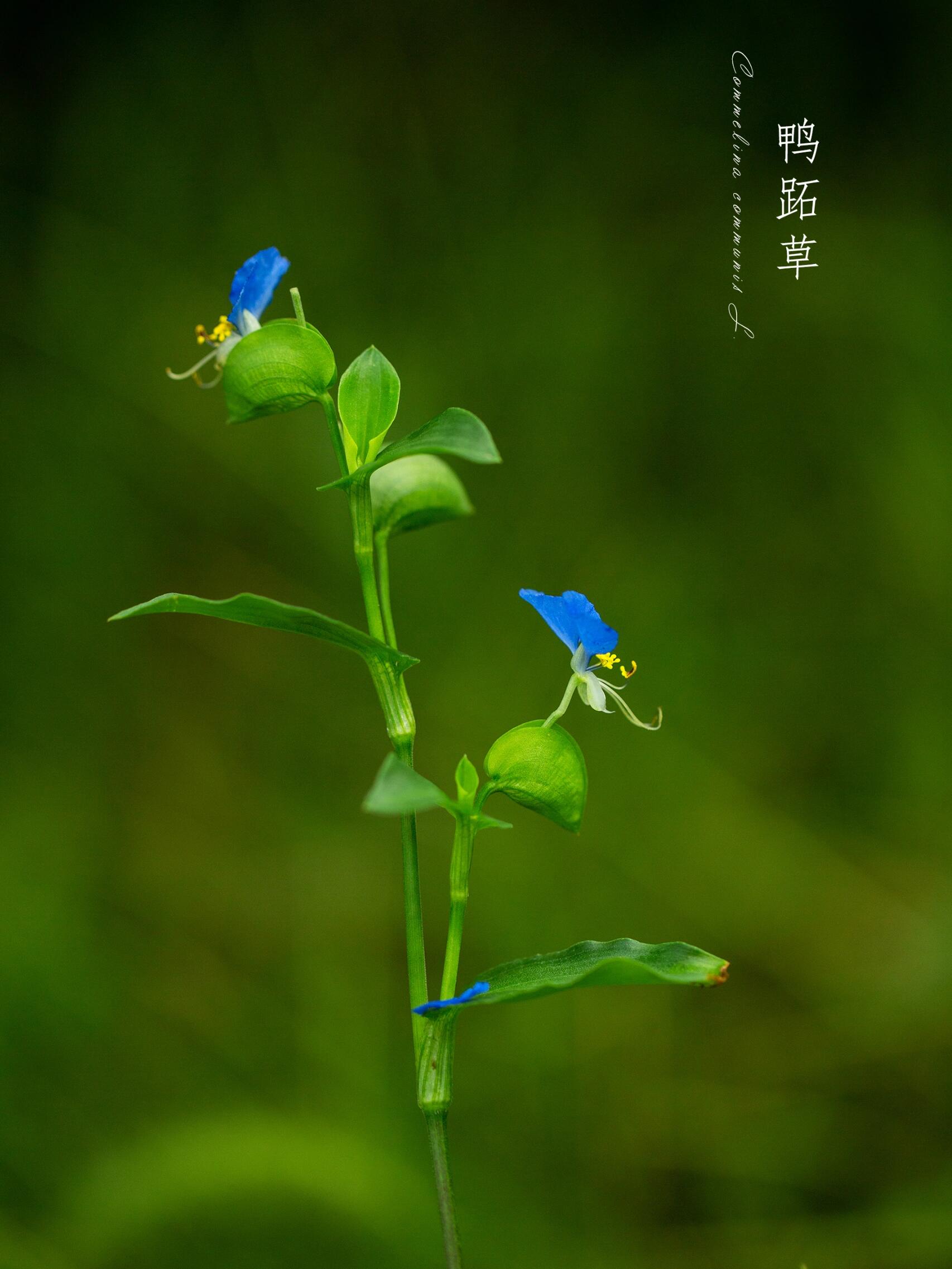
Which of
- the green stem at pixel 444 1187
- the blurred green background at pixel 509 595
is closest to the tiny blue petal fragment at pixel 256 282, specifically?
the green stem at pixel 444 1187

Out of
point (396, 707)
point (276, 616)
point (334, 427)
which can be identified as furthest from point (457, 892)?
point (334, 427)

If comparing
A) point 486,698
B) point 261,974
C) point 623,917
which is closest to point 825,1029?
point 623,917

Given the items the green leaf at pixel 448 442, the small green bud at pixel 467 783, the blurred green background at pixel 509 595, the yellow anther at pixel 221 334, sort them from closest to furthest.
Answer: the green leaf at pixel 448 442 < the small green bud at pixel 467 783 < the yellow anther at pixel 221 334 < the blurred green background at pixel 509 595

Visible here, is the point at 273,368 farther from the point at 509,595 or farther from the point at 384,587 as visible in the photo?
the point at 509,595

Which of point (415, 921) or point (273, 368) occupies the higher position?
point (273, 368)

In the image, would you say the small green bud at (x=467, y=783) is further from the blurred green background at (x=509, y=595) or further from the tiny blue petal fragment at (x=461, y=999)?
the blurred green background at (x=509, y=595)

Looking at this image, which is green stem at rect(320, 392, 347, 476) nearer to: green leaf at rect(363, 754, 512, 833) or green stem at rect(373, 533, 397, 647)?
green stem at rect(373, 533, 397, 647)

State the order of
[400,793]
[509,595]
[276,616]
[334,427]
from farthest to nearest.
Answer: [509,595] → [334,427] → [276,616] → [400,793]
